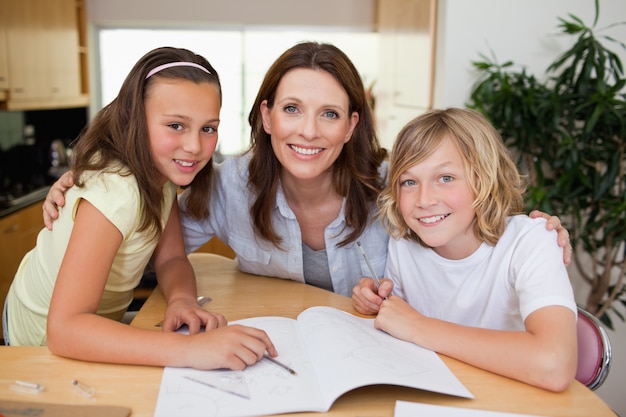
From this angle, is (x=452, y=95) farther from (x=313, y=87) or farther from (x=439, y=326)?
(x=439, y=326)

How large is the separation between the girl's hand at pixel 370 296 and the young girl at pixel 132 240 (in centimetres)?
31

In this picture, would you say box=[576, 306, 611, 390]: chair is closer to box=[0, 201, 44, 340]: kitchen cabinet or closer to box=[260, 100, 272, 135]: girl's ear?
box=[260, 100, 272, 135]: girl's ear

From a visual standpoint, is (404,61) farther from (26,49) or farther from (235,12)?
(26,49)

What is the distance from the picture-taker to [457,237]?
4.68ft

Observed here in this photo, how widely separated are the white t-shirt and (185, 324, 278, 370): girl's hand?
49cm

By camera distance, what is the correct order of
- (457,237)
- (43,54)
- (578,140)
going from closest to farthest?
1. (457,237)
2. (578,140)
3. (43,54)

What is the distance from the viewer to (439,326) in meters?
1.12

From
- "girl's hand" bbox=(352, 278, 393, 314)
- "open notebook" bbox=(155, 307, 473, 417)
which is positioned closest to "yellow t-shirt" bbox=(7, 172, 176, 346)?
"open notebook" bbox=(155, 307, 473, 417)

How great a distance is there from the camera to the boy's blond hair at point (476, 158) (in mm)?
1351

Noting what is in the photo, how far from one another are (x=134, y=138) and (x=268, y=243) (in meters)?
0.53

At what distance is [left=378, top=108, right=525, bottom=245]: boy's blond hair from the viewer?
1.35 metres

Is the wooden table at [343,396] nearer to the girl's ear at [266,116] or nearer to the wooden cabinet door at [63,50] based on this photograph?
the girl's ear at [266,116]

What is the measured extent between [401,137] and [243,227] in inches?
22.2

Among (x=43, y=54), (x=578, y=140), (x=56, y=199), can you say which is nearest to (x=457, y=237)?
(x=56, y=199)
